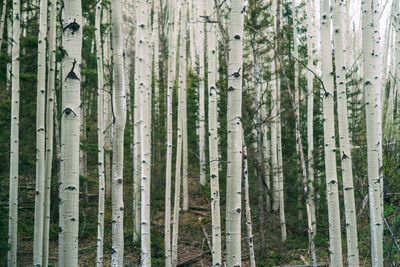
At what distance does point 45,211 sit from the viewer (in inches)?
182

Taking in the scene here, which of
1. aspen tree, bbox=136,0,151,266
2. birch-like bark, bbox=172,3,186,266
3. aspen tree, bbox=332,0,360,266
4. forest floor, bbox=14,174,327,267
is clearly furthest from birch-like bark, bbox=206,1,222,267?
forest floor, bbox=14,174,327,267

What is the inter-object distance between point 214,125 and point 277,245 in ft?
15.4

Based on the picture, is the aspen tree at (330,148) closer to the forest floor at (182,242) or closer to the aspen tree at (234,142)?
the aspen tree at (234,142)

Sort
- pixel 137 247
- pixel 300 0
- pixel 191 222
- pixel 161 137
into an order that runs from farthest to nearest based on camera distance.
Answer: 1. pixel 300 0
2. pixel 161 137
3. pixel 191 222
4. pixel 137 247

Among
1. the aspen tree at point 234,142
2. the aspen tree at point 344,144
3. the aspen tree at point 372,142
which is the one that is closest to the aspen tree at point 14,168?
the aspen tree at point 234,142

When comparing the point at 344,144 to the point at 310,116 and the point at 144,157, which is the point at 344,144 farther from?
the point at 310,116

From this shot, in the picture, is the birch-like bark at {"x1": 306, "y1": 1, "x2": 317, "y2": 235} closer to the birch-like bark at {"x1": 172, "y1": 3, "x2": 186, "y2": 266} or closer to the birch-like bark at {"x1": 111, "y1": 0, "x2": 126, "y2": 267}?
the birch-like bark at {"x1": 172, "y1": 3, "x2": 186, "y2": 266}

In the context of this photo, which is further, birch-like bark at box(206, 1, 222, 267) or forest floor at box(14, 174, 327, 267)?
forest floor at box(14, 174, 327, 267)

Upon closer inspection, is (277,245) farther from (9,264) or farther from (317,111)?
(9,264)

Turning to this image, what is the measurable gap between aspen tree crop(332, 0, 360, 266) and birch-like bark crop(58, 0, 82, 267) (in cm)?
285

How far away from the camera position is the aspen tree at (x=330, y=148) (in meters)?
3.44

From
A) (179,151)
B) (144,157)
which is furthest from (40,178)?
(179,151)

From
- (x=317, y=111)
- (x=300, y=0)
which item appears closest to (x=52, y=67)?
(x=317, y=111)

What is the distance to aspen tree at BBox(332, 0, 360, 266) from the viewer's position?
3.44m
